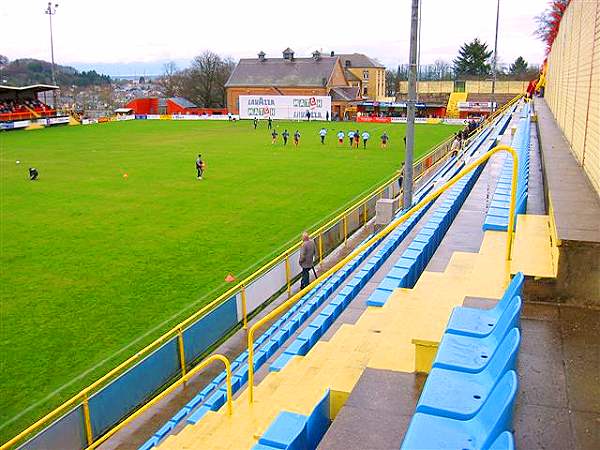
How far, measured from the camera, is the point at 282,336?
9164 millimetres

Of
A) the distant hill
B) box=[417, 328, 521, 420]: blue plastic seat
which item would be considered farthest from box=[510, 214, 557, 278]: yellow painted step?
the distant hill

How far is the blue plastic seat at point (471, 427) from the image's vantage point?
2342 mm

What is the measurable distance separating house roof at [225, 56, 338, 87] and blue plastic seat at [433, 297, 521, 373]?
74255 mm

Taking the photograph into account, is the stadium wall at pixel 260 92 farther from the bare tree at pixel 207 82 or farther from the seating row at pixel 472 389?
the seating row at pixel 472 389

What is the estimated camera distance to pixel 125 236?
18.3 metres

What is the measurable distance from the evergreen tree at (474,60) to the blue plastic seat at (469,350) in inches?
4284

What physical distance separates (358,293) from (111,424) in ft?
14.2

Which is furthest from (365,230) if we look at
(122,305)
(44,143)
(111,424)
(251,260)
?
(44,143)

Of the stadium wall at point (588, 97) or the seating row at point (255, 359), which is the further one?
the seating row at point (255, 359)

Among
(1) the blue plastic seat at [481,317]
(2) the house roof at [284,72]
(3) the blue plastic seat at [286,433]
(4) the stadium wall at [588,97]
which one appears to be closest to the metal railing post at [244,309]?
(4) the stadium wall at [588,97]

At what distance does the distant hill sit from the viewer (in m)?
136

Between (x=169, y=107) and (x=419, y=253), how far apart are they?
8116 cm

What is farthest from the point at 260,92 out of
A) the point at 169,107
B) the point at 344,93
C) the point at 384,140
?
the point at 384,140

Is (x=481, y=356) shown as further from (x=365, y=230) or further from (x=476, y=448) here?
(x=365, y=230)
